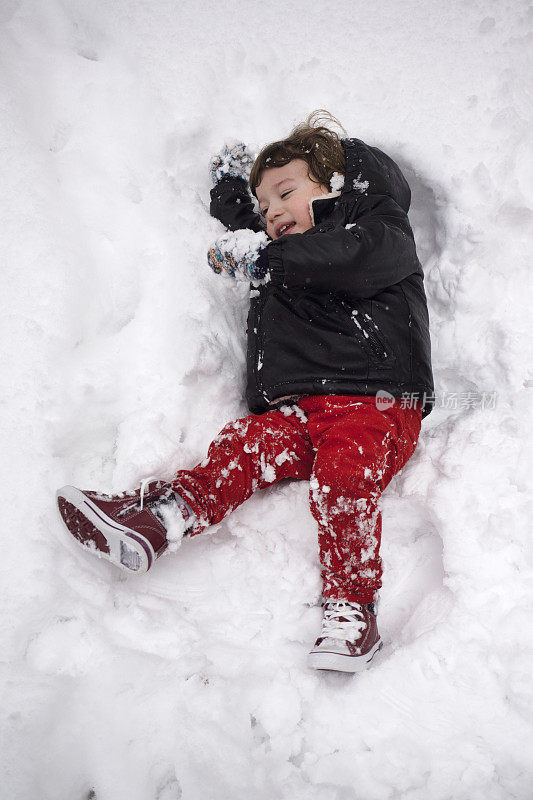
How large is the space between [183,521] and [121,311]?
2.33 feet

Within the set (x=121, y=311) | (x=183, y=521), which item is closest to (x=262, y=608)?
(x=183, y=521)

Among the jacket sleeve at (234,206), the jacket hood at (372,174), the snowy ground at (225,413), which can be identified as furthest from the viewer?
the jacket sleeve at (234,206)

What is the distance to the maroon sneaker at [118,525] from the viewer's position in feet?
4.20

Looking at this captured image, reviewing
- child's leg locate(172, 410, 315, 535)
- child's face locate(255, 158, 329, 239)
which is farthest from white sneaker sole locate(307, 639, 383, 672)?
child's face locate(255, 158, 329, 239)

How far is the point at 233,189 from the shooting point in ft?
6.02

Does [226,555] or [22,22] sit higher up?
[22,22]

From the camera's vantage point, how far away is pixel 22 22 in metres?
1.75

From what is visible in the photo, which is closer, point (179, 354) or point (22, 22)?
point (179, 354)

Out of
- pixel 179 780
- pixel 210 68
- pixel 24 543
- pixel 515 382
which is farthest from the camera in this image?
pixel 210 68

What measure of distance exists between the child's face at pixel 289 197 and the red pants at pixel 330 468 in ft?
1.93

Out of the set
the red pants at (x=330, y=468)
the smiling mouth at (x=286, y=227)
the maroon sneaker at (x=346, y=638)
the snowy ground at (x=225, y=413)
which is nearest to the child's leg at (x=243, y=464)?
the red pants at (x=330, y=468)

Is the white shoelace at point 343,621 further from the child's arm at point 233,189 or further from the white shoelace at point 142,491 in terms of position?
the child's arm at point 233,189

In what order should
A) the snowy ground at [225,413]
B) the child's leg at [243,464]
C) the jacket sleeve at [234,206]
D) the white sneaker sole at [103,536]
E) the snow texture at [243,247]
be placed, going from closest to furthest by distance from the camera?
1. the snowy ground at [225,413]
2. the white sneaker sole at [103,536]
3. the child's leg at [243,464]
4. the snow texture at [243,247]
5. the jacket sleeve at [234,206]

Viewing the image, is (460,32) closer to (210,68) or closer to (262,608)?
(210,68)
